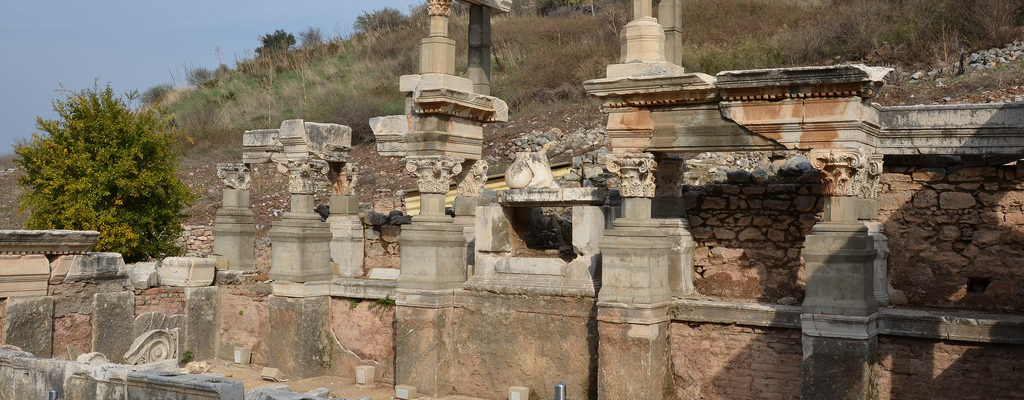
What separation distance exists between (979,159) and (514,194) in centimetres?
518

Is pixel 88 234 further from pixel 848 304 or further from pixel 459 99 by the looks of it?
pixel 848 304

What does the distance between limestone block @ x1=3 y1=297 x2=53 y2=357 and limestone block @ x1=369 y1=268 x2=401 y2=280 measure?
4390mm

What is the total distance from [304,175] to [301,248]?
43.9 inches

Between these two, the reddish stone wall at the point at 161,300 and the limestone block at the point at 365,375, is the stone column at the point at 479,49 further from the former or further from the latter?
the reddish stone wall at the point at 161,300

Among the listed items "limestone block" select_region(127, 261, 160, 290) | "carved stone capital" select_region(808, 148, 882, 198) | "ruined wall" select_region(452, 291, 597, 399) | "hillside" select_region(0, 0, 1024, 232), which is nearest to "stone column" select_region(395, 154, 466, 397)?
"ruined wall" select_region(452, 291, 597, 399)

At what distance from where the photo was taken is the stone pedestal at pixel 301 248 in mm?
13820

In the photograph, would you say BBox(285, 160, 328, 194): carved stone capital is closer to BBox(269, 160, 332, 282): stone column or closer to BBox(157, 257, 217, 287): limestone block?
BBox(269, 160, 332, 282): stone column

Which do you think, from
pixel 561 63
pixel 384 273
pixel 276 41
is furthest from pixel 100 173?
pixel 276 41

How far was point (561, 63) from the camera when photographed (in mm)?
27984

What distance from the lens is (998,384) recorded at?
364 inches

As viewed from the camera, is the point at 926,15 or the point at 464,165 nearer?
the point at 464,165

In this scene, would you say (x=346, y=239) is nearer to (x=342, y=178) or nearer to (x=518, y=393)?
(x=342, y=178)

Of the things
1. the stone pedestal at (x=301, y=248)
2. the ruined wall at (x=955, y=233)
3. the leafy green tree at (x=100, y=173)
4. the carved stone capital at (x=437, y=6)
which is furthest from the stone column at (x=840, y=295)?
the leafy green tree at (x=100, y=173)

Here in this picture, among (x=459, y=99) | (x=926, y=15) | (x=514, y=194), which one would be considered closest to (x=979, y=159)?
(x=514, y=194)
